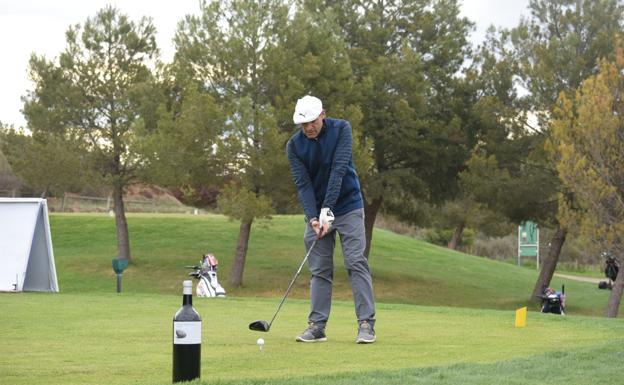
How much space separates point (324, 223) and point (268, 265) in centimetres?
3593

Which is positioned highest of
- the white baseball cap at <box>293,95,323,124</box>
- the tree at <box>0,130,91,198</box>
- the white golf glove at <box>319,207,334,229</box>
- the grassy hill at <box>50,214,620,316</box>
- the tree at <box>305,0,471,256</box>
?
the tree at <box>305,0,471,256</box>

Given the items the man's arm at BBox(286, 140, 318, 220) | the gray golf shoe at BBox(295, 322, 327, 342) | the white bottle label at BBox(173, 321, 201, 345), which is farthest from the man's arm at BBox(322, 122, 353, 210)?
the white bottle label at BBox(173, 321, 201, 345)

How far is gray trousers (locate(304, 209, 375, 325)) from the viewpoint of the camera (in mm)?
9133

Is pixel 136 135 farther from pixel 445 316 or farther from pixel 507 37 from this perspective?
pixel 445 316

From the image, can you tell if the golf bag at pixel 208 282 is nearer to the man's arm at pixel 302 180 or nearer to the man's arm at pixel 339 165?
the man's arm at pixel 302 180

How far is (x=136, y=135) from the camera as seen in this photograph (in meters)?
37.3

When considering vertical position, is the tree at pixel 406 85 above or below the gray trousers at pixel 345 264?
above

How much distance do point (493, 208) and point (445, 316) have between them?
27069 millimetres

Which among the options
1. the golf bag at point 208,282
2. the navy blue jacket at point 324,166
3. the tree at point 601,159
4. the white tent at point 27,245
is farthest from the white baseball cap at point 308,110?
the tree at point 601,159

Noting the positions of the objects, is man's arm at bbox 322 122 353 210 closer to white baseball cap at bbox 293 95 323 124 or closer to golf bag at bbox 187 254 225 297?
white baseball cap at bbox 293 95 323 124

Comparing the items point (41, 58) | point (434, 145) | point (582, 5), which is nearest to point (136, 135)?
point (41, 58)

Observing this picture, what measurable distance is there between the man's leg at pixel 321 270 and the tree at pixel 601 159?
20729mm

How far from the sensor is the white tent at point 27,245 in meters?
20.0

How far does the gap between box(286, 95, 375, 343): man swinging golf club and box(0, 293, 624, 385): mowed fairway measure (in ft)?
1.28
